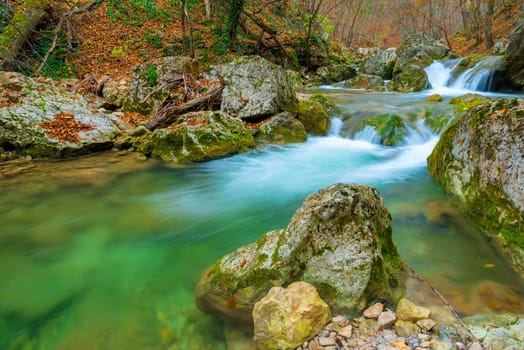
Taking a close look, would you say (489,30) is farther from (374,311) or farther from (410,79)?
(374,311)

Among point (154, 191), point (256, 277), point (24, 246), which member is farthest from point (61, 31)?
point (256, 277)

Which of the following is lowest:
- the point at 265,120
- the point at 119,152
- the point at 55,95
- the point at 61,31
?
the point at 119,152

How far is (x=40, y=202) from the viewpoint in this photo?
476 cm

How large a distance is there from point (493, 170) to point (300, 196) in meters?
2.74

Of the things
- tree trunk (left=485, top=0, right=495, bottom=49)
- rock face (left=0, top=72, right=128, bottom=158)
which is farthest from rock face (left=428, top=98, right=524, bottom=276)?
tree trunk (left=485, top=0, right=495, bottom=49)

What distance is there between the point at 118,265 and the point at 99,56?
40.3 feet

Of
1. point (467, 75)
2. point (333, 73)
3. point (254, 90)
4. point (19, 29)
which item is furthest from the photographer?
point (333, 73)

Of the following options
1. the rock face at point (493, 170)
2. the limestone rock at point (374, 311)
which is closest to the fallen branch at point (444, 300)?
the limestone rock at point (374, 311)

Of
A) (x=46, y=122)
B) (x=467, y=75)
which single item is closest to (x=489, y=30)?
(x=467, y=75)

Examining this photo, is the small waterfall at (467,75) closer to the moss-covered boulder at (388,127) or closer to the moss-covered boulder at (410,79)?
the moss-covered boulder at (410,79)

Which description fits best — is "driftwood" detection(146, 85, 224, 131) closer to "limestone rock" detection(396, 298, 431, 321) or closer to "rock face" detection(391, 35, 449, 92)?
"limestone rock" detection(396, 298, 431, 321)

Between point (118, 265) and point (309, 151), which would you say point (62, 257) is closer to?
point (118, 265)

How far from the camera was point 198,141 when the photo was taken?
21.9 ft

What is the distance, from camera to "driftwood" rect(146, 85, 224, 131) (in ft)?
26.5
